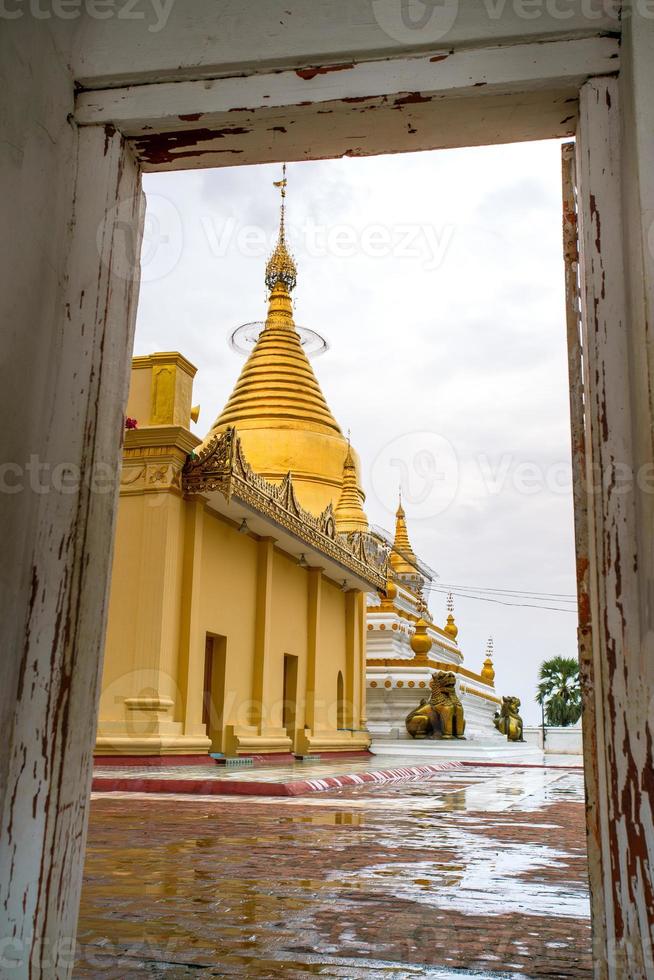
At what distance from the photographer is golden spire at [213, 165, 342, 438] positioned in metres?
19.0

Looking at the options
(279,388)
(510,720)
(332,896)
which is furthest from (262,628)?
(510,720)

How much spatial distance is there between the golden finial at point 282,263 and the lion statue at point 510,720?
11883 millimetres

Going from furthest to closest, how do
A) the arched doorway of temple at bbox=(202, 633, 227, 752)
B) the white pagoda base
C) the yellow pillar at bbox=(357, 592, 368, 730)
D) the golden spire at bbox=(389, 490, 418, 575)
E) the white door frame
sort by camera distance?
1. the golden spire at bbox=(389, 490, 418, 575)
2. the yellow pillar at bbox=(357, 592, 368, 730)
3. the white pagoda base
4. the arched doorway of temple at bbox=(202, 633, 227, 752)
5. the white door frame

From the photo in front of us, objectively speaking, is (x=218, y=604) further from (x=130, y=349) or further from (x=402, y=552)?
(x=402, y=552)

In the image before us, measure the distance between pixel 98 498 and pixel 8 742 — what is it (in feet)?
1.80

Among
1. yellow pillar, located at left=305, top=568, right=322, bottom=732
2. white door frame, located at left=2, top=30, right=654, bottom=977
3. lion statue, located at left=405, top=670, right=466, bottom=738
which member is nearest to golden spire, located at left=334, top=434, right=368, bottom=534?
lion statue, located at left=405, top=670, right=466, bottom=738

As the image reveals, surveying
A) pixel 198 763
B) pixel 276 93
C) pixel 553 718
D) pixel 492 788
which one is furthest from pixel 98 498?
pixel 553 718

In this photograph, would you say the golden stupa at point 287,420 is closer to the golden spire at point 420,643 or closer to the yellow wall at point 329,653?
the golden spire at point 420,643

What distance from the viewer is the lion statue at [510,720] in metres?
24.3

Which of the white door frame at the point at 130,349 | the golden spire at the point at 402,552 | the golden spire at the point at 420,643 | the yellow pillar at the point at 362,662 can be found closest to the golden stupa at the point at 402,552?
the golden spire at the point at 402,552

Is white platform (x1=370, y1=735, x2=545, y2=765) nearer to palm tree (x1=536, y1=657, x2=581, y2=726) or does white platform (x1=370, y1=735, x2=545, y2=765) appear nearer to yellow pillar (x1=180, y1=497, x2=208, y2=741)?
yellow pillar (x1=180, y1=497, x2=208, y2=741)

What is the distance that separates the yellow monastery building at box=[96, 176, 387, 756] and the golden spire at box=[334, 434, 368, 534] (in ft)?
12.9

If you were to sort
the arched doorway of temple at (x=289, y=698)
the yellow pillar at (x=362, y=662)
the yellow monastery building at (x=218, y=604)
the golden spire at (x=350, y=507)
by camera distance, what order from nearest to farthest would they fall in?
the yellow monastery building at (x=218, y=604)
the arched doorway of temple at (x=289, y=698)
the yellow pillar at (x=362, y=662)
the golden spire at (x=350, y=507)

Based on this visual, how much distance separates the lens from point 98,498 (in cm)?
210
